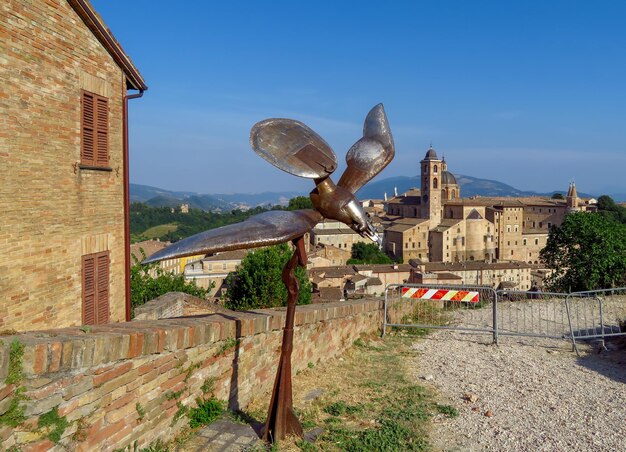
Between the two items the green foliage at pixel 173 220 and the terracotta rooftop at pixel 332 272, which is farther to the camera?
the green foliage at pixel 173 220

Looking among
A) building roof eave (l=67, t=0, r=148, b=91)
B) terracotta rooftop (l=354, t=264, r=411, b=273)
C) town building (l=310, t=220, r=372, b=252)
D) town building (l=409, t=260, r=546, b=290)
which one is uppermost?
building roof eave (l=67, t=0, r=148, b=91)

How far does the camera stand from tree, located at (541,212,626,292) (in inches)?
850

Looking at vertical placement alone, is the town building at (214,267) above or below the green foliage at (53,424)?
below

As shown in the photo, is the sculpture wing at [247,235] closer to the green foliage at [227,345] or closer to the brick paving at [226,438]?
the green foliage at [227,345]

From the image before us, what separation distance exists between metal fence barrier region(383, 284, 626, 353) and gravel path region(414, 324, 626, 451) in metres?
0.60

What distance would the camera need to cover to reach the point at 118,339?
436 cm

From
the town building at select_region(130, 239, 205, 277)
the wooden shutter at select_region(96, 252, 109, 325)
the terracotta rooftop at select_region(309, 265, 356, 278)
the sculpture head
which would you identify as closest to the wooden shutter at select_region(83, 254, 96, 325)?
the wooden shutter at select_region(96, 252, 109, 325)

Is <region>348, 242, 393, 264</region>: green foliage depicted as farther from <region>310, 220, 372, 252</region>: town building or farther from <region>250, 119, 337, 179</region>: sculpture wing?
<region>250, 119, 337, 179</region>: sculpture wing

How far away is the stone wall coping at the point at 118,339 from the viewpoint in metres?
3.73

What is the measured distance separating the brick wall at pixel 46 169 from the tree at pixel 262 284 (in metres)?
13.7

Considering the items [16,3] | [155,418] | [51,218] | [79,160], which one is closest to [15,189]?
[51,218]


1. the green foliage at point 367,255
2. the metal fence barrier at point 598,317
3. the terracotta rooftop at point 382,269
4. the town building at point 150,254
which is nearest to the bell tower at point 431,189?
the green foliage at point 367,255

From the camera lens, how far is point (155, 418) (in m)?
4.85

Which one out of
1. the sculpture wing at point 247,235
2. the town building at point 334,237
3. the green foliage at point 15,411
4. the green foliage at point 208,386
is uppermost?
the sculpture wing at point 247,235
